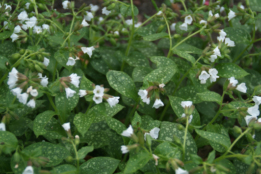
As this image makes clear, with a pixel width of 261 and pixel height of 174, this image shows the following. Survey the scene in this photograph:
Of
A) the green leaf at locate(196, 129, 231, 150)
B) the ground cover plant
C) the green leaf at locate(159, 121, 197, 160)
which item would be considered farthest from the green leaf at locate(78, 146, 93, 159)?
the green leaf at locate(196, 129, 231, 150)

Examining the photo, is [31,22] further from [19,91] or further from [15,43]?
[19,91]

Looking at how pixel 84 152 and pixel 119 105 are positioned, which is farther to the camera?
pixel 119 105

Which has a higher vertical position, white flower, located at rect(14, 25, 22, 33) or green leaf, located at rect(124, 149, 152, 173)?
white flower, located at rect(14, 25, 22, 33)

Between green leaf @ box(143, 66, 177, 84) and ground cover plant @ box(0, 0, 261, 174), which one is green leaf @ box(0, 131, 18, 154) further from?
green leaf @ box(143, 66, 177, 84)

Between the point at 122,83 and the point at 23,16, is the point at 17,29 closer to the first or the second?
the point at 23,16

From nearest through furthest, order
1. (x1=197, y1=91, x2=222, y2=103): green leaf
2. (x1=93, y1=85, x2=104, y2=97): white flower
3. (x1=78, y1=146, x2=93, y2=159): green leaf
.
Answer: (x1=78, y1=146, x2=93, y2=159): green leaf → (x1=93, y1=85, x2=104, y2=97): white flower → (x1=197, y1=91, x2=222, y2=103): green leaf

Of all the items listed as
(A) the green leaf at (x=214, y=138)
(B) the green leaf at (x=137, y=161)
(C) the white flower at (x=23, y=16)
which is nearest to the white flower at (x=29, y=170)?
(B) the green leaf at (x=137, y=161)

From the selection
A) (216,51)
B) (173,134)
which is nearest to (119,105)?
(173,134)

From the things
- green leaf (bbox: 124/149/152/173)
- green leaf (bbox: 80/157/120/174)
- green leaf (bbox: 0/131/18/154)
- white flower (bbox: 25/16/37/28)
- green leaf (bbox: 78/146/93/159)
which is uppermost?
white flower (bbox: 25/16/37/28)

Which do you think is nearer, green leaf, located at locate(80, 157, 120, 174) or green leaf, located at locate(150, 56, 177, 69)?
green leaf, located at locate(80, 157, 120, 174)
